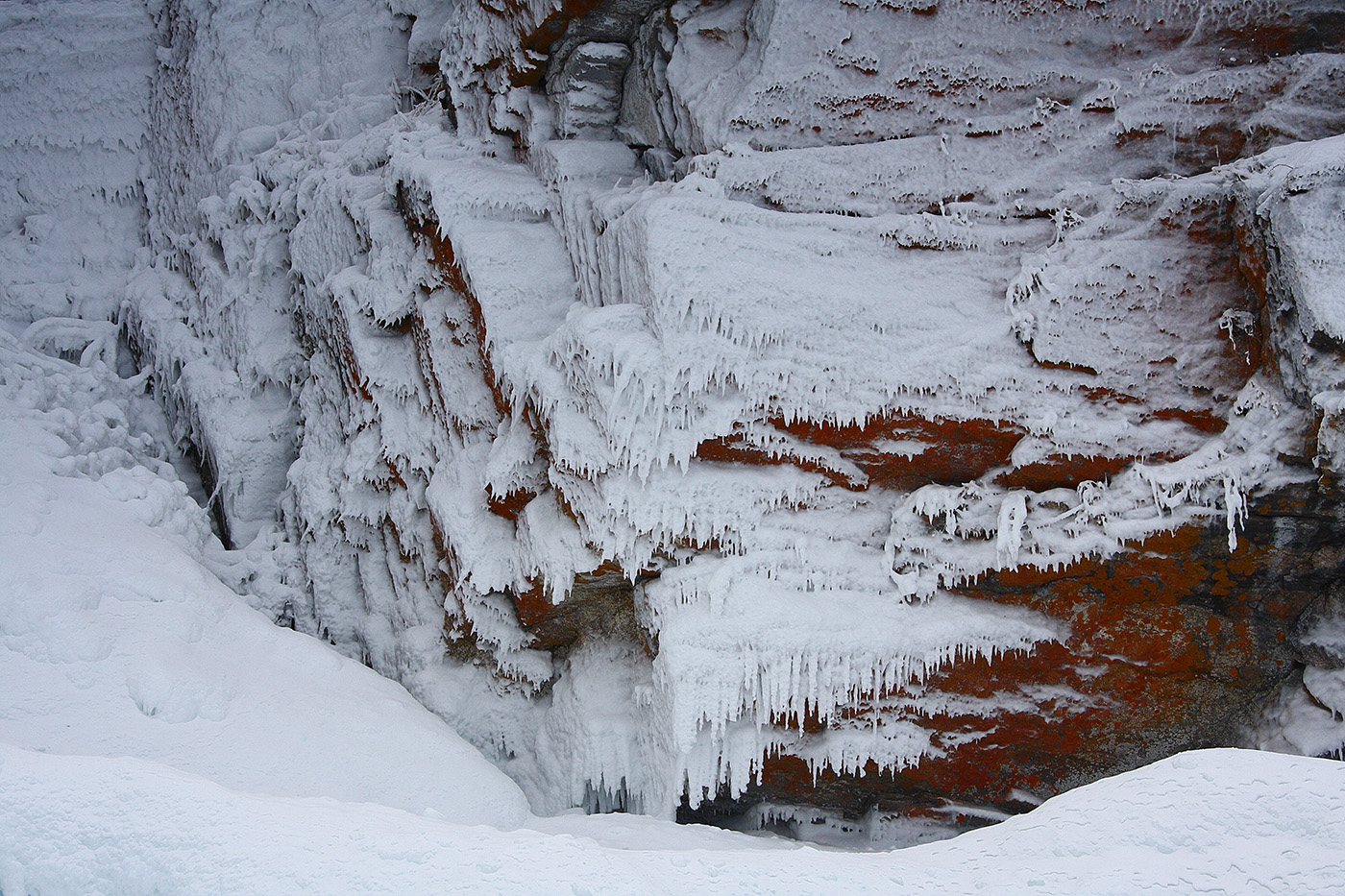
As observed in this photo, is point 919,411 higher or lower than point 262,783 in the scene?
higher

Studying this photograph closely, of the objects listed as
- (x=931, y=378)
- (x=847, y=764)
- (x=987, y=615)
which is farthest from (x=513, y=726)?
(x=931, y=378)

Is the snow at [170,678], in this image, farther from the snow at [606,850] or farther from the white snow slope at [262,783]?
the snow at [606,850]

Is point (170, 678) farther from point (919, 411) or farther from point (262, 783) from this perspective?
point (919, 411)

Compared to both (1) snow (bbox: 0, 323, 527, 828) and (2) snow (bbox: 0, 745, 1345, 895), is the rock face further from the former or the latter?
(2) snow (bbox: 0, 745, 1345, 895)

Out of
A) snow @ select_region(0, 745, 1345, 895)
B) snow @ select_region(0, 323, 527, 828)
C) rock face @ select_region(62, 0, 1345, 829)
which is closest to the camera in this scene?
snow @ select_region(0, 745, 1345, 895)

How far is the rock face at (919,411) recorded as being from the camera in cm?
592

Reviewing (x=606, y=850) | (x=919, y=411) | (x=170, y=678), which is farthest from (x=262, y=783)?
(x=919, y=411)

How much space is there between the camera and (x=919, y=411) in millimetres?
6355

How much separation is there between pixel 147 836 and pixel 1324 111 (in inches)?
315

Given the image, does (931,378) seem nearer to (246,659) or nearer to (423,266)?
(423,266)

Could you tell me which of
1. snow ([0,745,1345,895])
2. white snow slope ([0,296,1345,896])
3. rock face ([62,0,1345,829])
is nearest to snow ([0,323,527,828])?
white snow slope ([0,296,1345,896])

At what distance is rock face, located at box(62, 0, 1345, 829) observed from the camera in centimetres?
592

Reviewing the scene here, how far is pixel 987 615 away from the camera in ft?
20.9

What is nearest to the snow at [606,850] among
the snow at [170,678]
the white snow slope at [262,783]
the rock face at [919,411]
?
the white snow slope at [262,783]
